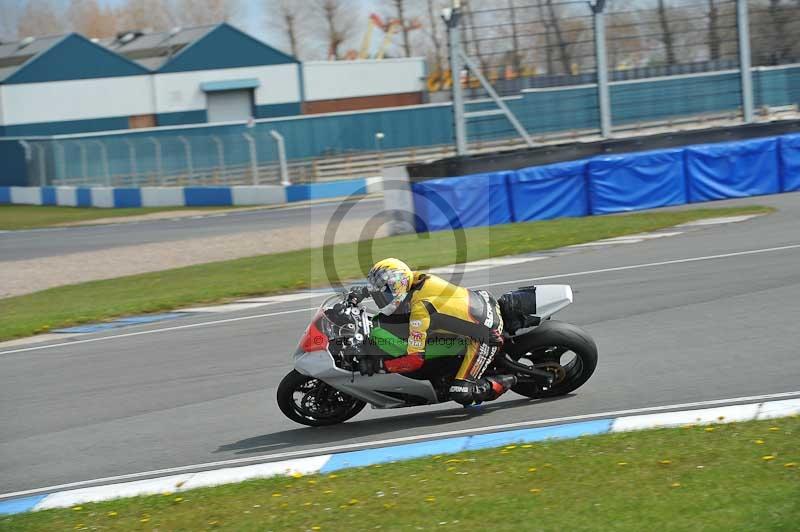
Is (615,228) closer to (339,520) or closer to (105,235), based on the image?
(339,520)

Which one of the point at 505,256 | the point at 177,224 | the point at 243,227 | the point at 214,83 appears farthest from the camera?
the point at 214,83

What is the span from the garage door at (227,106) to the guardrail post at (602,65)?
129 ft

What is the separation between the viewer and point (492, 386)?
28.1 feet

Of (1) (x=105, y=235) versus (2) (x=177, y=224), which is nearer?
(1) (x=105, y=235)

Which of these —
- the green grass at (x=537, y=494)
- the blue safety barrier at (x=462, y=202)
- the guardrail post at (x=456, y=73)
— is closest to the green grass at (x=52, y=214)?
the guardrail post at (x=456, y=73)

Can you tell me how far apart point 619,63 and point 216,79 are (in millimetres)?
40465

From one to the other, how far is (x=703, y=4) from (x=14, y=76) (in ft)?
132

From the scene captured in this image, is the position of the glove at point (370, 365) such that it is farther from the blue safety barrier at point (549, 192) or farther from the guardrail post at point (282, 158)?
the guardrail post at point (282, 158)

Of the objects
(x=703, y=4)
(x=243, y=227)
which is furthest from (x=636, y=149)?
(x=243, y=227)

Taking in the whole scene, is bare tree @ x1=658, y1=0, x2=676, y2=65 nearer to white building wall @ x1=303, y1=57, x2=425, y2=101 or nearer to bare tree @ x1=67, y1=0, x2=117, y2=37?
white building wall @ x1=303, y1=57, x2=425, y2=101

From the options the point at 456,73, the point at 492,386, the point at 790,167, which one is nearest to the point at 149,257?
the point at 456,73

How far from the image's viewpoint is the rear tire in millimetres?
8695

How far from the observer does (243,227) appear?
2920cm

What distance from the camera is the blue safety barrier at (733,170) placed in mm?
23312
